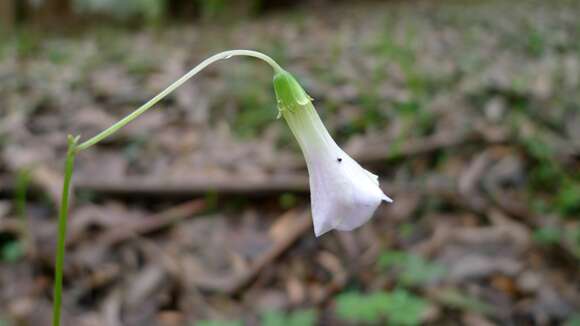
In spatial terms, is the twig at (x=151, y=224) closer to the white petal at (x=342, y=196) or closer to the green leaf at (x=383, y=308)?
the green leaf at (x=383, y=308)

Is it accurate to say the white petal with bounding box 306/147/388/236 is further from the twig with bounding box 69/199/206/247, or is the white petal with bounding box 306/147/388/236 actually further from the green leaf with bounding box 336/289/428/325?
the twig with bounding box 69/199/206/247

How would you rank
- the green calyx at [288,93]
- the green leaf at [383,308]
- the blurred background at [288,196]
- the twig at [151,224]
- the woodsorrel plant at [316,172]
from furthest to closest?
1. the twig at [151,224]
2. the blurred background at [288,196]
3. the green leaf at [383,308]
4. the green calyx at [288,93]
5. the woodsorrel plant at [316,172]

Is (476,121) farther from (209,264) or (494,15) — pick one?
(494,15)

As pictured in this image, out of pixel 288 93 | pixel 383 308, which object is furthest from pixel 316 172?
pixel 383 308

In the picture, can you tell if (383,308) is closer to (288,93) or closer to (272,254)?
(272,254)

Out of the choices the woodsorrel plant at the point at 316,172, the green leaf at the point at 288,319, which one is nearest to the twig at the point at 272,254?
the green leaf at the point at 288,319

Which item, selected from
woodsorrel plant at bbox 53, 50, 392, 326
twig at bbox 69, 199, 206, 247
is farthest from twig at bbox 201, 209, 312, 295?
woodsorrel plant at bbox 53, 50, 392, 326

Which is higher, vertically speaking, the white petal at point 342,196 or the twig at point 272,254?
the white petal at point 342,196

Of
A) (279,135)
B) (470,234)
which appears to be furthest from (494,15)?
(470,234)
